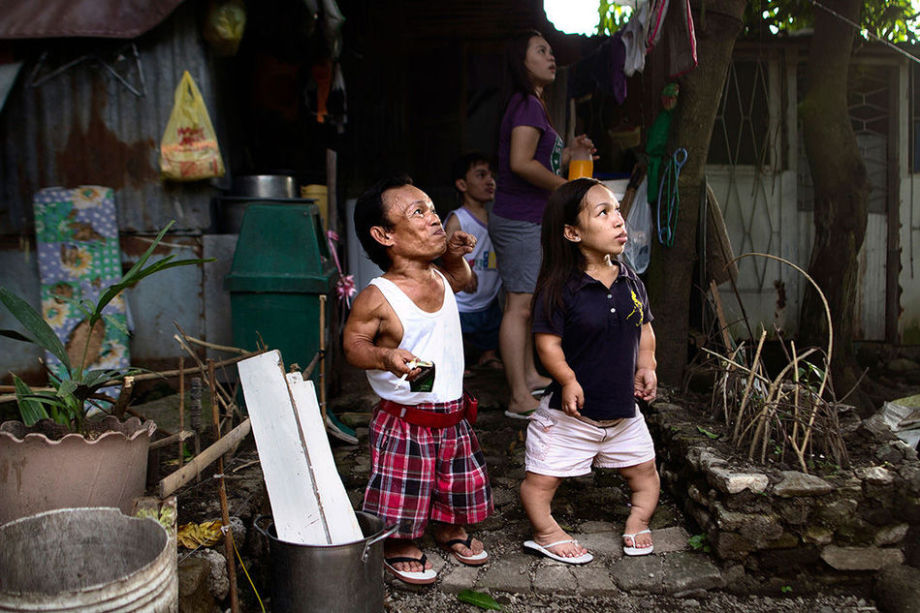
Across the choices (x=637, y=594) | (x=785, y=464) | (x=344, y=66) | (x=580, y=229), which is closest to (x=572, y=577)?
(x=637, y=594)

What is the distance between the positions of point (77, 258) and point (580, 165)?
127 inches

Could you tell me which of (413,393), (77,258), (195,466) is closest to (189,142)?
(77,258)

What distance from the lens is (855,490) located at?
3.06m

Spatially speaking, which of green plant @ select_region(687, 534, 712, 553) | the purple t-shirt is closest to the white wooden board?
green plant @ select_region(687, 534, 712, 553)

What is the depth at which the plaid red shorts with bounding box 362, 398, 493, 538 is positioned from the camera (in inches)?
113

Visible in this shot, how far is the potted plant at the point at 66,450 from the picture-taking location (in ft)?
6.84

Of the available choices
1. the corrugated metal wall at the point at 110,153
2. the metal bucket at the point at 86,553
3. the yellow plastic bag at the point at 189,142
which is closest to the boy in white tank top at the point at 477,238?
the yellow plastic bag at the point at 189,142

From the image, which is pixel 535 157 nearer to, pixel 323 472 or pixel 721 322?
pixel 721 322

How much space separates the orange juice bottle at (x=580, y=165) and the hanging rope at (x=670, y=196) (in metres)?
0.50

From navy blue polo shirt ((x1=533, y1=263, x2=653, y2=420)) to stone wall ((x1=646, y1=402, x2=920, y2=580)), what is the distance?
559 mm

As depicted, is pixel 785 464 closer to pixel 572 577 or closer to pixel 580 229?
pixel 572 577

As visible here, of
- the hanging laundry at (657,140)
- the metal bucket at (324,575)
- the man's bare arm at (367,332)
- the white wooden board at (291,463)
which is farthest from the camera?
the hanging laundry at (657,140)

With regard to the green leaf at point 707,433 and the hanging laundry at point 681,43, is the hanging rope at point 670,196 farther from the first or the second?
the green leaf at point 707,433

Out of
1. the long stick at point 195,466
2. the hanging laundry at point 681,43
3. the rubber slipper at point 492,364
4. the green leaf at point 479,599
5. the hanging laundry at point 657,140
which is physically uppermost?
the hanging laundry at point 681,43
